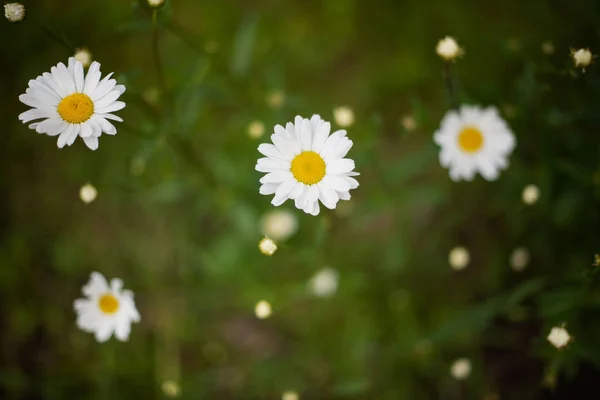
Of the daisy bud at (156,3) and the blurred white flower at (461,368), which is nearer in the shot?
the daisy bud at (156,3)

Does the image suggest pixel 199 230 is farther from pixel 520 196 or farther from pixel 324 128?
pixel 520 196

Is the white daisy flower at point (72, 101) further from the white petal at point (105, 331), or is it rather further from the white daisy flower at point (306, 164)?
the white petal at point (105, 331)

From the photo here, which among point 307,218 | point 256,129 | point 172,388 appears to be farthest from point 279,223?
point 172,388

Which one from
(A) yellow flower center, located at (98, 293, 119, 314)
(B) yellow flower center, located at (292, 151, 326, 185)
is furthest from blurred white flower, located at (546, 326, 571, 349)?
(A) yellow flower center, located at (98, 293, 119, 314)

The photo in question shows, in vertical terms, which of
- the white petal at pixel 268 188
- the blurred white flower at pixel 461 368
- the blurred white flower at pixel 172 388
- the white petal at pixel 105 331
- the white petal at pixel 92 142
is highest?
the white petal at pixel 92 142

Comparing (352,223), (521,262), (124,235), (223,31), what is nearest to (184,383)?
(124,235)

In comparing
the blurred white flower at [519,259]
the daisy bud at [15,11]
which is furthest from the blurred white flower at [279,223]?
the daisy bud at [15,11]

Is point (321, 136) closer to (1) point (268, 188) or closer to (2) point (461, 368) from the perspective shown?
(1) point (268, 188)
